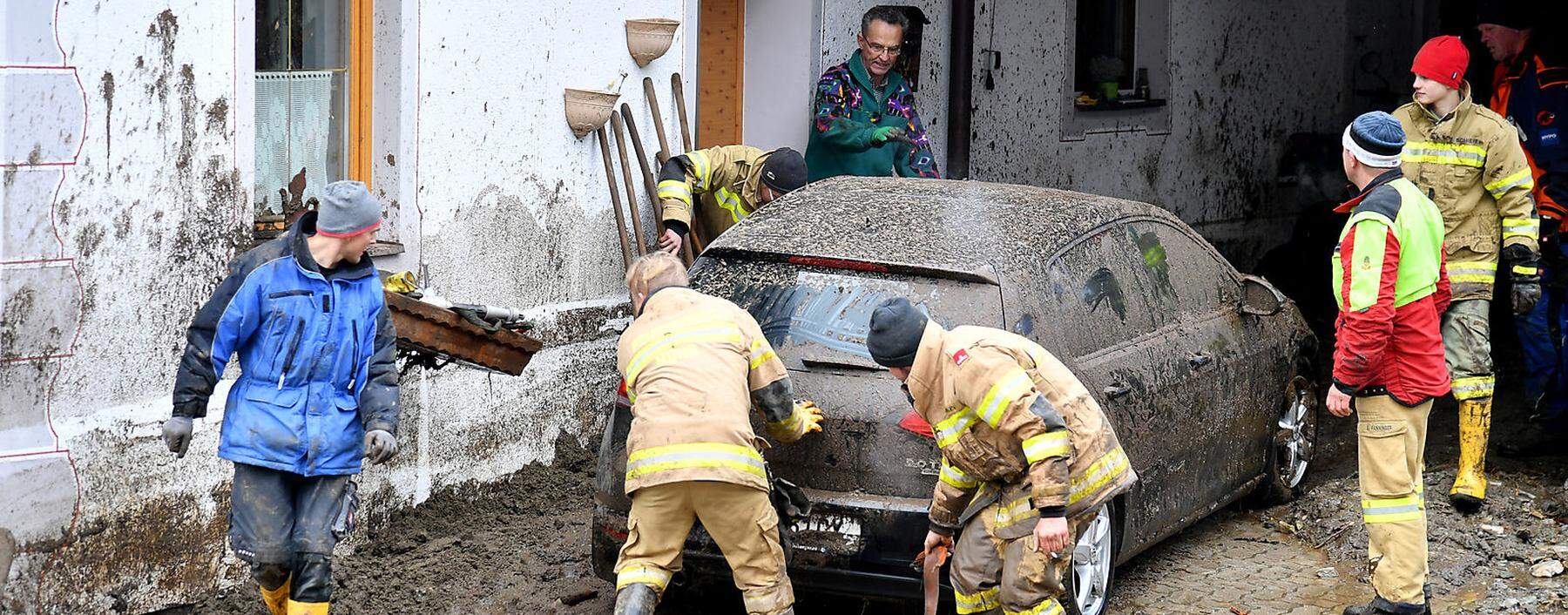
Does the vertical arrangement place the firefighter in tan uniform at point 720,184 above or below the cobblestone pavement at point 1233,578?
above

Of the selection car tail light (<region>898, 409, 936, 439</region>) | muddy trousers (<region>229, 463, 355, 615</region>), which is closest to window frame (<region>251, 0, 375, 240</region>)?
muddy trousers (<region>229, 463, 355, 615</region>)

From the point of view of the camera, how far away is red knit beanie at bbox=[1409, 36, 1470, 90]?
7.24 metres

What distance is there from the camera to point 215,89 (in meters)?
5.64

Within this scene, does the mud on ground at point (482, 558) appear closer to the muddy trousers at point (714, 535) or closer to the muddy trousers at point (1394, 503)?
the muddy trousers at point (714, 535)

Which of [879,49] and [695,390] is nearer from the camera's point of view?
[695,390]

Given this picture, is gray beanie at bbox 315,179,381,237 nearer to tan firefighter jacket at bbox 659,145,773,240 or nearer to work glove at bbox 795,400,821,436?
work glove at bbox 795,400,821,436

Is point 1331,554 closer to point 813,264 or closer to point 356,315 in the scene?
point 813,264

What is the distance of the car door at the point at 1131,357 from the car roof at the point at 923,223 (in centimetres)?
11

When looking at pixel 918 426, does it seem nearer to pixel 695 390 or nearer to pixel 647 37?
pixel 695 390

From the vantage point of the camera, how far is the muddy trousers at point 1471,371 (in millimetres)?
7203

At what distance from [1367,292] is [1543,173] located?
3386mm

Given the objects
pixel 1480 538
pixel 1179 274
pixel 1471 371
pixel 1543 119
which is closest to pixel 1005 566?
pixel 1179 274

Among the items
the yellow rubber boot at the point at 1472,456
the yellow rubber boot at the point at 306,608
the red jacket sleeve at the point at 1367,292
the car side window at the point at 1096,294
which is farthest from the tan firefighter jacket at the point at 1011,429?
the yellow rubber boot at the point at 1472,456

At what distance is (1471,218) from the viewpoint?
24.2ft
